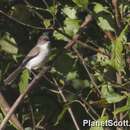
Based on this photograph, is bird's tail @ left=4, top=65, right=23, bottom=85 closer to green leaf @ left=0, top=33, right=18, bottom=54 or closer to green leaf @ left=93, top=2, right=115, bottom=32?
green leaf @ left=0, top=33, right=18, bottom=54

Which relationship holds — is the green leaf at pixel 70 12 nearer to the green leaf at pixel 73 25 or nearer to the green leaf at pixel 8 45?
the green leaf at pixel 73 25


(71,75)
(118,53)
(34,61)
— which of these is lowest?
(34,61)

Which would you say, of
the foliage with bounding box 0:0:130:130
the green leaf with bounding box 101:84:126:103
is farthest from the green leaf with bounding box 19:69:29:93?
the green leaf with bounding box 101:84:126:103

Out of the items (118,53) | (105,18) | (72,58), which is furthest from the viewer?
(72,58)

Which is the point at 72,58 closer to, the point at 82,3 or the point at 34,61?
the point at 82,3

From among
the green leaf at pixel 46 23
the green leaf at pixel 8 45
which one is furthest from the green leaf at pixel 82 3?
the green leaf at pixel 8 45

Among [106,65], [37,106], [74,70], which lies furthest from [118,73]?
[37,106]

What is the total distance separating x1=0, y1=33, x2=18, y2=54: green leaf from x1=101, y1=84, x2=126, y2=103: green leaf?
616 millimetres

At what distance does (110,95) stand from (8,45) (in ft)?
2.72

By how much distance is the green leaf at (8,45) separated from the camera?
10.4 feet

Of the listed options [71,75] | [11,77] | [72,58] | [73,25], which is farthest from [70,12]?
[11,77]

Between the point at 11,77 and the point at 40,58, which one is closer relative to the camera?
the point at 11,77

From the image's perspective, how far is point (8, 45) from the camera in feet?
10.4

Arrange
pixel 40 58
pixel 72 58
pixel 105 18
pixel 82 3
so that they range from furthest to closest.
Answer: pixel 40 58 → pixel 72 58 → pixel 105 18 → pixel 82 3
